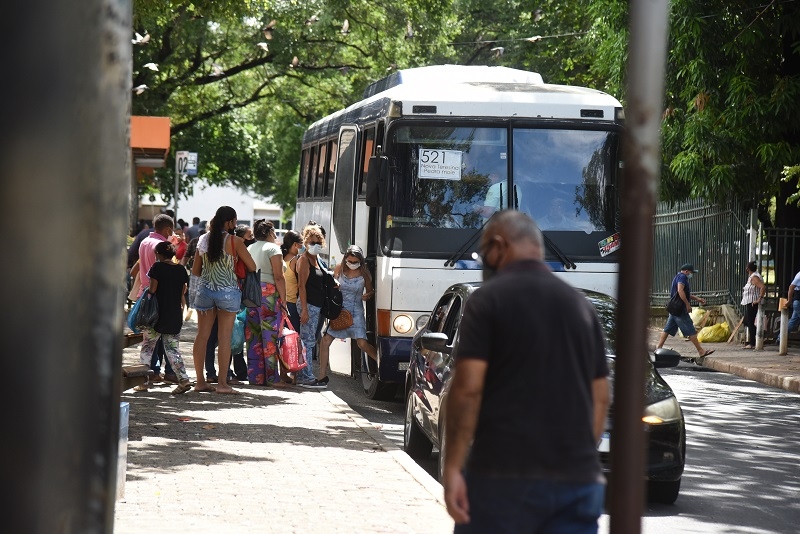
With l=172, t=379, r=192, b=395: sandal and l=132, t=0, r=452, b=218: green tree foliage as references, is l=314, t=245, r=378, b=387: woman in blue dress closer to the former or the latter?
l=172, t=379, r=192, b=395: sandal

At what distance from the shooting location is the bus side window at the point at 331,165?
17.8 meters

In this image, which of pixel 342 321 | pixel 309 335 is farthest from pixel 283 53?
pixel 342 321

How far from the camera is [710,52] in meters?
24.1

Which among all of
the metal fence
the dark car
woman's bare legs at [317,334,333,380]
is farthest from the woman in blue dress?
the metal fence

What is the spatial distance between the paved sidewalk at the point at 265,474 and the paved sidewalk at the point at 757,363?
323 inches

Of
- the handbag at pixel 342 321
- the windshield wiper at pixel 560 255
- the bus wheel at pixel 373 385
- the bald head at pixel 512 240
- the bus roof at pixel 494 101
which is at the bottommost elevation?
the bus wheel at pixel 373 385

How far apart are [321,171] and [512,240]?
15.3 m

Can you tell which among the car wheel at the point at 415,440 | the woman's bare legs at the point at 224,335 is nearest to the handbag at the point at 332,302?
the woman's bare legs at the point at 224,335

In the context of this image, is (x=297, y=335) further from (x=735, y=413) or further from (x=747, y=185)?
(x=747, y=185)

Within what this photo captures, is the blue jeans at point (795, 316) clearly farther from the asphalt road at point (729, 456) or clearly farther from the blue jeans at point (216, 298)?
the blue jeans at point (216, 298)

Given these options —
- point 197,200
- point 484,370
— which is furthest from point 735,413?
point 197,200

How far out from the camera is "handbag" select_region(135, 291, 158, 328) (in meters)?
12.6

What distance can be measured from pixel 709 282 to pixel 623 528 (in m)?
26.0

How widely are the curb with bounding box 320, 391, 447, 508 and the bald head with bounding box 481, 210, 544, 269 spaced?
2411 mm
